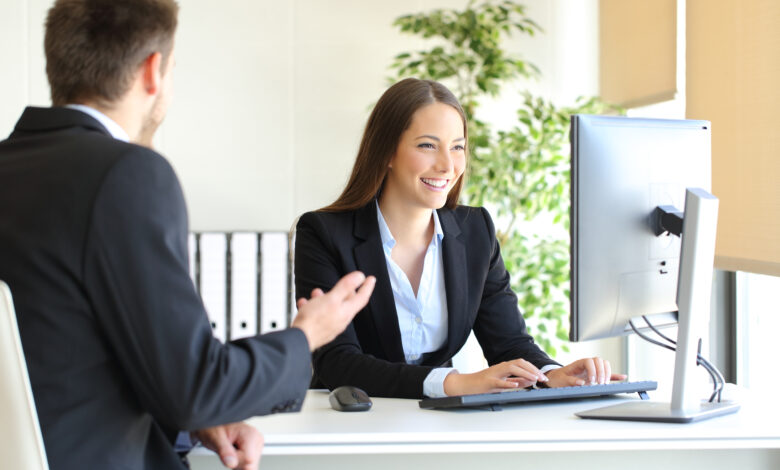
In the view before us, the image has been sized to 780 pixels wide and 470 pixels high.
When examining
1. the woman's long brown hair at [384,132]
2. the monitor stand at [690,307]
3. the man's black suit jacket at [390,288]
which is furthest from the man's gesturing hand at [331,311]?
the woman's long brown hair at [384,132]

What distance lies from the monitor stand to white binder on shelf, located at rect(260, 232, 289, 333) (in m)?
2.28

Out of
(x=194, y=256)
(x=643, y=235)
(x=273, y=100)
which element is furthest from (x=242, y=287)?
(x=643, y=235)

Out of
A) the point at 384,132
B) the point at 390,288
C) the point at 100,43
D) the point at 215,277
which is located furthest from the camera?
the point at 215,277

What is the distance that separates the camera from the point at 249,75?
159 inches

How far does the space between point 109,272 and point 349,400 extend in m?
0.73

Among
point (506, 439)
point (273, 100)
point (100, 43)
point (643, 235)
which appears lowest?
point (506, 439)

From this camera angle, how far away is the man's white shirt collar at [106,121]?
46.3 inches

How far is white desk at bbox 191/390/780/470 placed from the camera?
147 centimetres

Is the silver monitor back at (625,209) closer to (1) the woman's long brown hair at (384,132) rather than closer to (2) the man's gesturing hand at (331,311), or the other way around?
(2) the man's gesturing hand at (331,311)

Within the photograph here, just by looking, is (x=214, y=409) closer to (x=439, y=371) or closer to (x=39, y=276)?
(x=39, y=276)

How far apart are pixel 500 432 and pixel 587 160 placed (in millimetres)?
532

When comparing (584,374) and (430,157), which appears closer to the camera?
(584,374)

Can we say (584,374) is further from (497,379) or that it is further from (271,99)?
(271,99)

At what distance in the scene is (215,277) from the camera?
371cm
